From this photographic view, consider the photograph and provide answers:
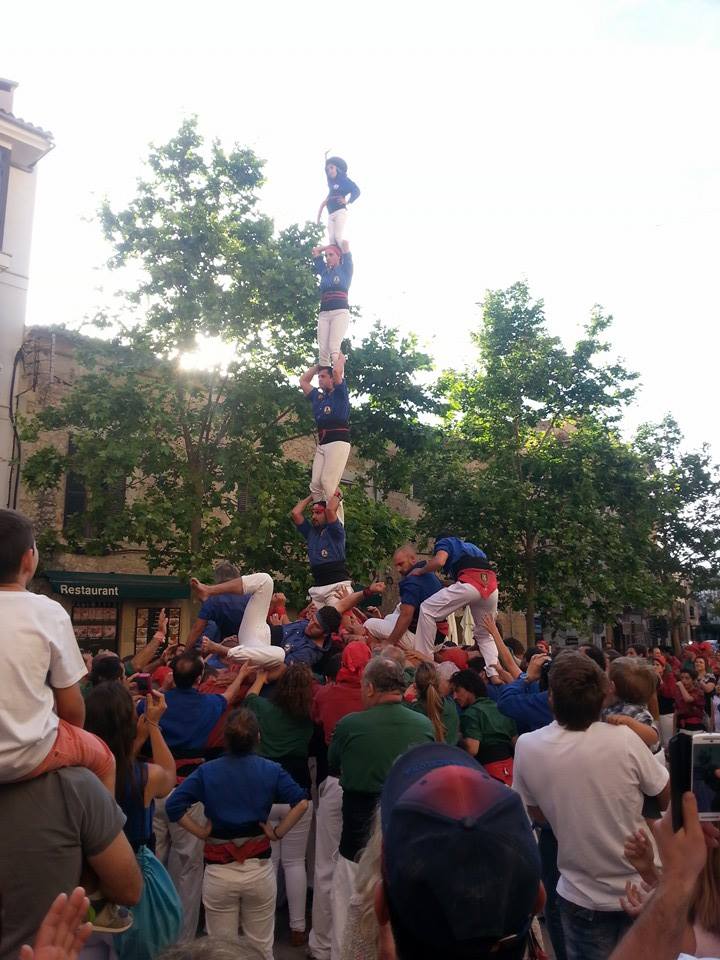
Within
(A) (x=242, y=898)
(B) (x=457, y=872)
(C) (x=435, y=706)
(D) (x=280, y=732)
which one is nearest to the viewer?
(B) (x=457, y=872)

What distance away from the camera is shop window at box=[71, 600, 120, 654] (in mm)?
21062

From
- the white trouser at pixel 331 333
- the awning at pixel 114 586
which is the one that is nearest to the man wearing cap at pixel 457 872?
the white trouser at pixel 331 333

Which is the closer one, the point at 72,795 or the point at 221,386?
the point at 72,795

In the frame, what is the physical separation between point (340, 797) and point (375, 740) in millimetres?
1413

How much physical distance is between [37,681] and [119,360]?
16.4 m

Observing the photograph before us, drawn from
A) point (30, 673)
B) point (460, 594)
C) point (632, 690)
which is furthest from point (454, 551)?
point (30, 673)

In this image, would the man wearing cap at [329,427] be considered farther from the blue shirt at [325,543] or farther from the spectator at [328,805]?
the spectator at [328,805]

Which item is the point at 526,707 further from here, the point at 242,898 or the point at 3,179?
the point at 3,179

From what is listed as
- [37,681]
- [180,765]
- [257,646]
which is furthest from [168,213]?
[37,681]

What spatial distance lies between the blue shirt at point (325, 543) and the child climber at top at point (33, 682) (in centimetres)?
764

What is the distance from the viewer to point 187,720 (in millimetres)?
5793

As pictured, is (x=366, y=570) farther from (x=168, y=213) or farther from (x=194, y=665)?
(x=194, y=665)

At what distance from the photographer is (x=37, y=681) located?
2.62 metres

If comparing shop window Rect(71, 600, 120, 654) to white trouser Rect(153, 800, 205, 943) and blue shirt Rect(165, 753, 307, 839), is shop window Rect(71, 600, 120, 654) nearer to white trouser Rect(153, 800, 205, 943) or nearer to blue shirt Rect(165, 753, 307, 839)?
white trouser Rect(153, 800, 205, 943)
